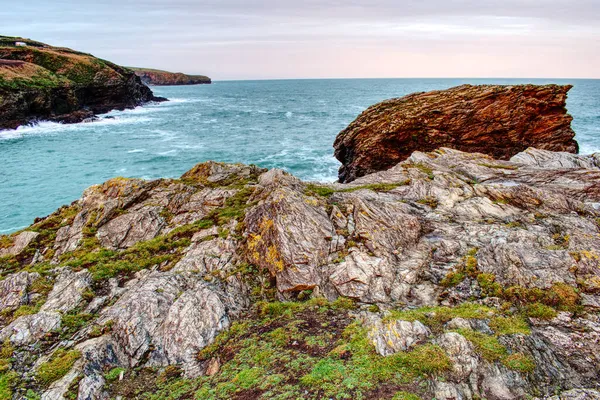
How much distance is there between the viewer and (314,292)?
43.7ft

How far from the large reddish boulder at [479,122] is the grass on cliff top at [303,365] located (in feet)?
74.9

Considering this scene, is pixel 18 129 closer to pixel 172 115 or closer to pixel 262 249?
pixel 172 115

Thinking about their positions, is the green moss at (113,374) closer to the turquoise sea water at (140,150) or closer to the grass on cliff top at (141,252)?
the grass on cliff top at (141,252)

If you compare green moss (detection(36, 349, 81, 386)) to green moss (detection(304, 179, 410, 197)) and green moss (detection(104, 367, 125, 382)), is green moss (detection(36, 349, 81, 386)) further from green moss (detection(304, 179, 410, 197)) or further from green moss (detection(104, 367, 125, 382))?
green moss (detection(304, 179, 410, 197))

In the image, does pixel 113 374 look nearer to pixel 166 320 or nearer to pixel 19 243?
pixel 166 320

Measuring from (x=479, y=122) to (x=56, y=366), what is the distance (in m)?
32.6

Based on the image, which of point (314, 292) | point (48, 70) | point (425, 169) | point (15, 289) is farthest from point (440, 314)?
point (48, 70)

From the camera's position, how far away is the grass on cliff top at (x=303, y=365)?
8703mm

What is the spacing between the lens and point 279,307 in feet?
42.1

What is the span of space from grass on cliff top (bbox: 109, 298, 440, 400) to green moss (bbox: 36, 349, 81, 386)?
158cm

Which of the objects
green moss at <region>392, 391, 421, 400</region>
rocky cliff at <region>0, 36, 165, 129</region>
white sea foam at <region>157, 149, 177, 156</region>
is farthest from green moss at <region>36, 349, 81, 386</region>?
rocky cliff at <region>0, 36, 165, 129</region>

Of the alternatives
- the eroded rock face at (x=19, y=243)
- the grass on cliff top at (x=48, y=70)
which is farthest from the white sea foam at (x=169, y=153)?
the grass on cliff top at (x=48, y=70)

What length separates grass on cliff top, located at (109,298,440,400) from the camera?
28.6 ft

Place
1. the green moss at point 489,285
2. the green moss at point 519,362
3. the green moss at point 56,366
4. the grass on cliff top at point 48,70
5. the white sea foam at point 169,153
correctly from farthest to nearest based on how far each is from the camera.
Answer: the grass on cliff top at point 48,70
the white sea foam at point 169,153
the green moss at point 489,285
the green moss at point 56,366
the green moss at point 519,362
